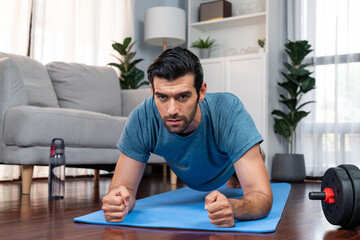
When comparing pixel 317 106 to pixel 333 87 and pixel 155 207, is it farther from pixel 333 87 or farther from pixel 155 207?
pixel 155 207

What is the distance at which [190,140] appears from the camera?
1504mm

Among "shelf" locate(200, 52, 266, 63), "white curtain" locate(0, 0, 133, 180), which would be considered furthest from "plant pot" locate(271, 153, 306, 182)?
"white curtain" locate(0, 0, 133, 180)

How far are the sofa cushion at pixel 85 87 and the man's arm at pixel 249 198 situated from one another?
6.98 feet

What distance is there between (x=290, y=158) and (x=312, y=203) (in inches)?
78.1

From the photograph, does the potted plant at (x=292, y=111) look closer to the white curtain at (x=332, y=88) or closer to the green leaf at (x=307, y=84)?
the green leaf at (x=307, y=84)

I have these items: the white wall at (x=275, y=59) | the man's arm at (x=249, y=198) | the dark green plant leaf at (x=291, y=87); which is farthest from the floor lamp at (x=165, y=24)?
the man's arm at (x=249, y=198)

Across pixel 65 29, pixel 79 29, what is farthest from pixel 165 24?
pixel 65 29

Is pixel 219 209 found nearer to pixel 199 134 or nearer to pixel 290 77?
pixel 199 134

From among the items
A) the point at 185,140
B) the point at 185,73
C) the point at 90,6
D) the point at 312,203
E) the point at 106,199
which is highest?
the point at 90,6

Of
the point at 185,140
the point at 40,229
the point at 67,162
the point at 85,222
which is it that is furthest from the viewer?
the point at 67,162

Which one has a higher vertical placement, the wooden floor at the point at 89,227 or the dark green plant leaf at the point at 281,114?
the dark green plant leaf at the point at 281,114

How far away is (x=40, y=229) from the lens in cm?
129

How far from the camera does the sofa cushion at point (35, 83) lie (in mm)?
2848

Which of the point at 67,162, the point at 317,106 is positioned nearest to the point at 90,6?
the point at 67,162
